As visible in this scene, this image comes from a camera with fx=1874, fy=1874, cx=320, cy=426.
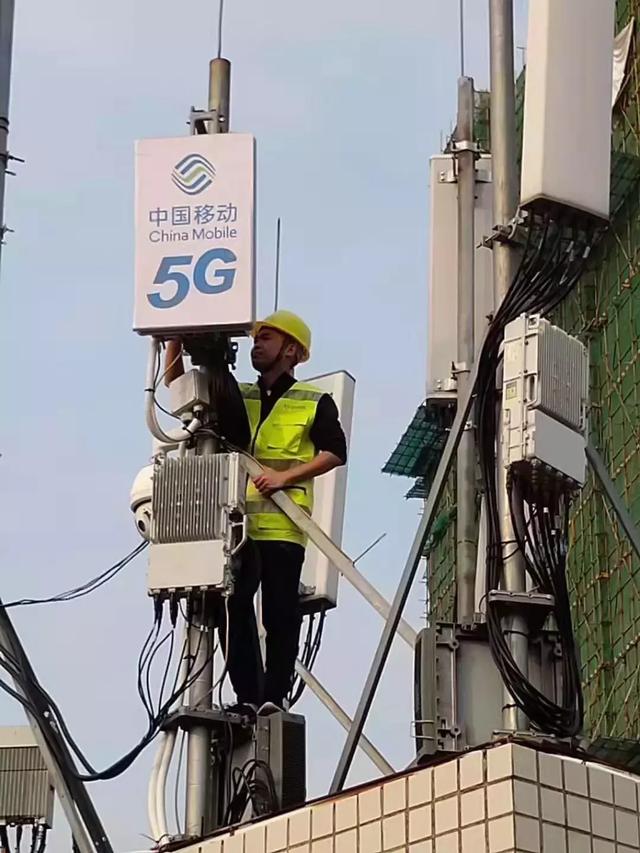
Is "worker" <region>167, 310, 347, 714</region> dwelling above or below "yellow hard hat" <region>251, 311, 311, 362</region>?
below

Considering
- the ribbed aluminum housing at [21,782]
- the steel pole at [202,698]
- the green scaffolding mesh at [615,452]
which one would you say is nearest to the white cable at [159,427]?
the steel pole at [202,698]

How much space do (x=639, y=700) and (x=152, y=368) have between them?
22.4m

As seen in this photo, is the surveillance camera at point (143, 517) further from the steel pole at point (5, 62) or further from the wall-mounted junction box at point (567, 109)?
the wall-mounted junction box at point (567, 109)

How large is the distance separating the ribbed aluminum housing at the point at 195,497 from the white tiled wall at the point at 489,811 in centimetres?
194

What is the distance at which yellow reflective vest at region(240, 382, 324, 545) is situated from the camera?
26.7 feet

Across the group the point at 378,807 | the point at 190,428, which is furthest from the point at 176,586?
the point at 378,807

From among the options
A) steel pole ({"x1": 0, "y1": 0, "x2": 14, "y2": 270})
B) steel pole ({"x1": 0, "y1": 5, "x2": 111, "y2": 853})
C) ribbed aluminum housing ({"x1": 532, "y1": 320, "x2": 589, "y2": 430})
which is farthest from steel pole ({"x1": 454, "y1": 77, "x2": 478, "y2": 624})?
steel pole ({"x1": 0, "y1": 0, "x2": 14, "y2": 270})

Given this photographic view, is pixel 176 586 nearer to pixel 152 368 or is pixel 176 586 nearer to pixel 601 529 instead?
pixel 152 368

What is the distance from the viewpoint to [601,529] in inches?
1243

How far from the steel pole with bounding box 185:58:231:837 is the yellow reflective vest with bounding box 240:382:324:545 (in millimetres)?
303

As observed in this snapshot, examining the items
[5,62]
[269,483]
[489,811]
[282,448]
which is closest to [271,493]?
[269,483]

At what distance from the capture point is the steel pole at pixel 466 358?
328 inches

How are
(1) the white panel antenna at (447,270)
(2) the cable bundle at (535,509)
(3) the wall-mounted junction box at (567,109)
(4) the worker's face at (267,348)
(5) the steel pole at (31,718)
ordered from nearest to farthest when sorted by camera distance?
(2) the cable bundle at (535,509)
(3) the wall-mounted junction box at (567,109)
(5) the steel pole at (31,718)
(1) the white panel antenna at (447,270)
(4) the worker's face at (267,348)

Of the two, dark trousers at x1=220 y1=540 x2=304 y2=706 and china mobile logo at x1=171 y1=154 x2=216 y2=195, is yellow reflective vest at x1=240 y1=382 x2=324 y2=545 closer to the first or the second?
dark trousers at x1=220 y1=540 x2=304 y2=706
